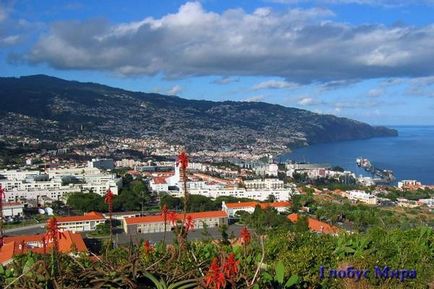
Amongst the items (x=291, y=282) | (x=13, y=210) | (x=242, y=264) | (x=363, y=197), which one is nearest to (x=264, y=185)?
(x=363, y=197)

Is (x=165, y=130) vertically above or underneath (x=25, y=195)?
above

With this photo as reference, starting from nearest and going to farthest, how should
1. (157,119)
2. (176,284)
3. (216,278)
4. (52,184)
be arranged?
(216,278)
(176,284)
(52,184)
(157,119)

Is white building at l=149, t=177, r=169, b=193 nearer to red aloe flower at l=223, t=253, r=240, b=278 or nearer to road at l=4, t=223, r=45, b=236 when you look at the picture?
road at l=4, t=223, r=45, b=236

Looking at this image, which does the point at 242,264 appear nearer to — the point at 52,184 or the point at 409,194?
the point at 409,194

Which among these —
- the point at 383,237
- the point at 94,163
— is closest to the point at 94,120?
the point at 94,163

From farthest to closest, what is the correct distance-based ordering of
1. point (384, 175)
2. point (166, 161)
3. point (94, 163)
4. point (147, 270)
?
1. point (166, 161)
2. point (384, 175)
3. point (94, 163)
4. point (147, 270)

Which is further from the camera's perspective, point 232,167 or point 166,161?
point 166,161

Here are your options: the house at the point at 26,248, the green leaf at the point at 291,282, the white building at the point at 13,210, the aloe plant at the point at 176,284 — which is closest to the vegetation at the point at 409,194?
the white building at the point at 13,210

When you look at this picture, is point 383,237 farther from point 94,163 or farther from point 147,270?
point 94,163
